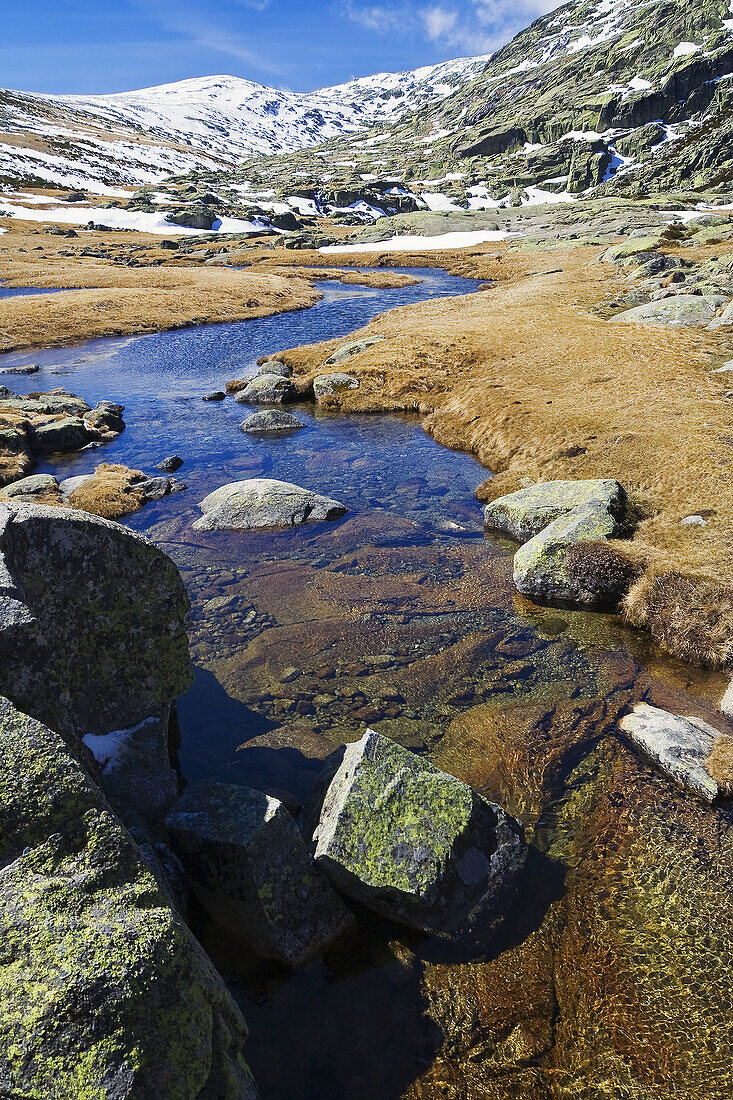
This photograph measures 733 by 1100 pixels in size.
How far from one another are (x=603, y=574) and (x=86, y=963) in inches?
577

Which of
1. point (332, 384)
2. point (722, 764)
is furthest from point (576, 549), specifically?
point (332, 384)

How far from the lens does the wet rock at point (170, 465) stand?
97.1 feet

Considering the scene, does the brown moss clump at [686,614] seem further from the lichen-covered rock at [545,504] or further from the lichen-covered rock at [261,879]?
the lichen-covered rock at [261,879]

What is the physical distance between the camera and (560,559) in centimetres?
1662

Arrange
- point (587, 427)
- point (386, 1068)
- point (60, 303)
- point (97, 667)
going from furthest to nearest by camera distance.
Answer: point (60, 303) → point (587, 427) → point (97, 667) → point (386, 1068)

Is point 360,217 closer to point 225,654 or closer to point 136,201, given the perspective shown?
point 136,201

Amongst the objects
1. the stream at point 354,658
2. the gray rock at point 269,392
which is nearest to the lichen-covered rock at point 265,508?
the stream at point 354,658

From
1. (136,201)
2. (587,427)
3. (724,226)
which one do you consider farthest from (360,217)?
(587,427)

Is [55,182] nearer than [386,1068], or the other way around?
[386,1068]

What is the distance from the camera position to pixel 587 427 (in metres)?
25.8

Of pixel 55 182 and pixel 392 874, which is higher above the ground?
pixel 55 182

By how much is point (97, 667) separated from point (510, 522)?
1440cm

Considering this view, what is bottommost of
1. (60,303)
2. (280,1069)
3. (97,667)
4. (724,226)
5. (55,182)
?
(280,1069)

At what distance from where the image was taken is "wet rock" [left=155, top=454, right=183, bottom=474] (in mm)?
29609
